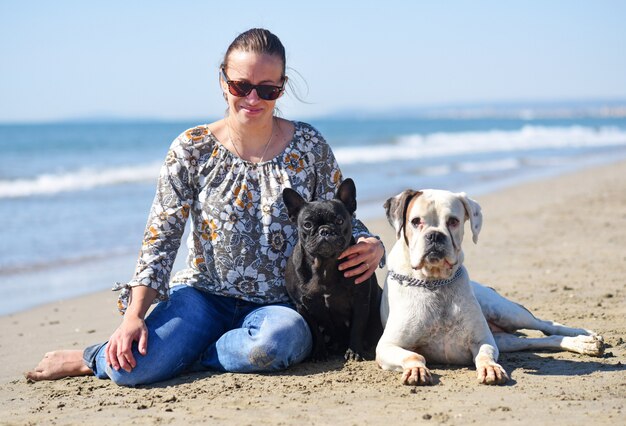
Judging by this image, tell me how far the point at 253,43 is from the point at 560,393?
107 inches

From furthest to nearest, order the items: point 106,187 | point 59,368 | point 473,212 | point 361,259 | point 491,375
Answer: point 106,187 → point 59,368 → point 361,259 → point 473,212 → point 491,375

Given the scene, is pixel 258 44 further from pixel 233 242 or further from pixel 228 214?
pixel 233 242

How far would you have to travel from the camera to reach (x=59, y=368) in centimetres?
511

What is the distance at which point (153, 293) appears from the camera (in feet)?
16.0

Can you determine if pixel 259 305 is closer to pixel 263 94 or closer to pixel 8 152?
pixel 263 94

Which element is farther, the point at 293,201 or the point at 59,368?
the point at 59,368

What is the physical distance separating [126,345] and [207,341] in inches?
24.1

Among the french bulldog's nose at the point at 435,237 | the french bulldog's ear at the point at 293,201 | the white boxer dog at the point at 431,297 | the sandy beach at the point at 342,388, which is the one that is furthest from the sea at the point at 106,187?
the french bulldog's nose at the point at 435,237

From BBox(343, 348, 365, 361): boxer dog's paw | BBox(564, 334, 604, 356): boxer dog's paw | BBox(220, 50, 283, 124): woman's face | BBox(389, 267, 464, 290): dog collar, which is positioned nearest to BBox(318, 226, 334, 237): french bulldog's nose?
BBox(389, 267, 464, 290): dog collar

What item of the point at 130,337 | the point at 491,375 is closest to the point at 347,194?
the point at 491,375

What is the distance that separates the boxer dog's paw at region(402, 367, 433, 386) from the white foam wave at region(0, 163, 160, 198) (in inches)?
590

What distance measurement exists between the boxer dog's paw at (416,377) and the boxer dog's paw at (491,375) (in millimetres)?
273

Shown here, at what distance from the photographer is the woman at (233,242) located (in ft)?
16.0

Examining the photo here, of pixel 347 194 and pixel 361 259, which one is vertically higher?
pixel 347 194
